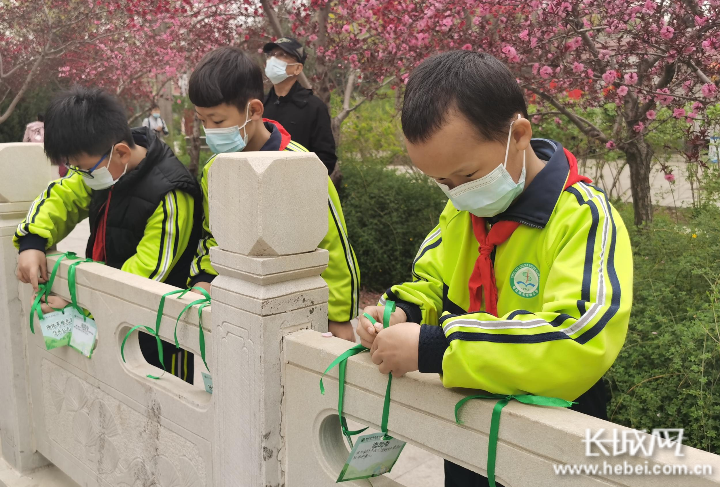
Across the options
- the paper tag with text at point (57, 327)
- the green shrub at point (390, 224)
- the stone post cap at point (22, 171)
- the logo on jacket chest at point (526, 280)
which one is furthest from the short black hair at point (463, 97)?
the green shrub at point (390, 224)

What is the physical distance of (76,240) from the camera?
885 cm

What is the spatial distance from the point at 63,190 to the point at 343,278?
54.1 inches

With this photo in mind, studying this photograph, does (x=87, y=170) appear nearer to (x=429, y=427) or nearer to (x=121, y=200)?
(x=121, y=200)

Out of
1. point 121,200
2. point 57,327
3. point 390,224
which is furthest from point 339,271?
point 390,224

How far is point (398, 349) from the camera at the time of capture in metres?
1.32

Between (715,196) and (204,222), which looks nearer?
(204,222)

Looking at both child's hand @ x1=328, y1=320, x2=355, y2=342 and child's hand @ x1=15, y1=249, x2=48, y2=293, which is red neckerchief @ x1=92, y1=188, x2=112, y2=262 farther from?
child's hand @ x1=328, y1=320, x2=355, y2=342

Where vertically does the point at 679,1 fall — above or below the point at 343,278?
above

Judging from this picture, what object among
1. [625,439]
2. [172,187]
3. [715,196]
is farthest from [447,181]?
[715,196]

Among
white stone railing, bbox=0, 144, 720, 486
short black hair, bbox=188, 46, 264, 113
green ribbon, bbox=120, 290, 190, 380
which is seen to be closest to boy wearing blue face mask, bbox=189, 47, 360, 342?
short black hair, bbox=188, 46, 264, 113

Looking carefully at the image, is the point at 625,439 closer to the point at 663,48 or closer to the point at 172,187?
the point at 172,187

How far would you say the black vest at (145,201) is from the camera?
2.48 metres

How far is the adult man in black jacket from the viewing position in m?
4.63

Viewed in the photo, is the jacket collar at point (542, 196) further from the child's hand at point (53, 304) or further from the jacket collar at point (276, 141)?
the child's hand at point (53, 304)
